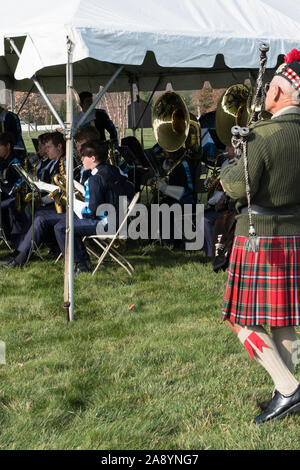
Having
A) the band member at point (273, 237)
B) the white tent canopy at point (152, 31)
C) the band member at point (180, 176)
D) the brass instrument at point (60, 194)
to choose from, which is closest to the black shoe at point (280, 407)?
the band member at point (273, 237)

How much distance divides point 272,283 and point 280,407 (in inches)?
23.2

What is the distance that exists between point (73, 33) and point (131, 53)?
1.76 feet

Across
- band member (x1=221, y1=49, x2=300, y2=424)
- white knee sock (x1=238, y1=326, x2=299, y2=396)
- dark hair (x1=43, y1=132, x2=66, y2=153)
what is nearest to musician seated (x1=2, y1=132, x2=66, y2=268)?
dark hair (x1=43, y1=132, x2=66, y2=153)

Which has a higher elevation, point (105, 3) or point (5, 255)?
point (105, 3)

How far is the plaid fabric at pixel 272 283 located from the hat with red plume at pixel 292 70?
0.69m

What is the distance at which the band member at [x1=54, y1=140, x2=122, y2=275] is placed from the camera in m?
5.60

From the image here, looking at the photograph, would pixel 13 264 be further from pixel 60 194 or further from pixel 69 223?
pixel 69 223

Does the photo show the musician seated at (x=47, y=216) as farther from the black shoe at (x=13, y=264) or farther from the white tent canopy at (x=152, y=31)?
the white tent canopy at (x=152, y=31)

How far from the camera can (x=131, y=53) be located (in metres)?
4.53

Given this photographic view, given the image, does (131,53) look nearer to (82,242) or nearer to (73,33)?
(73,33)

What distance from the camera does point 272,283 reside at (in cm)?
268

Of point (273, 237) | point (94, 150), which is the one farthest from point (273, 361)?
point (94, 150)
